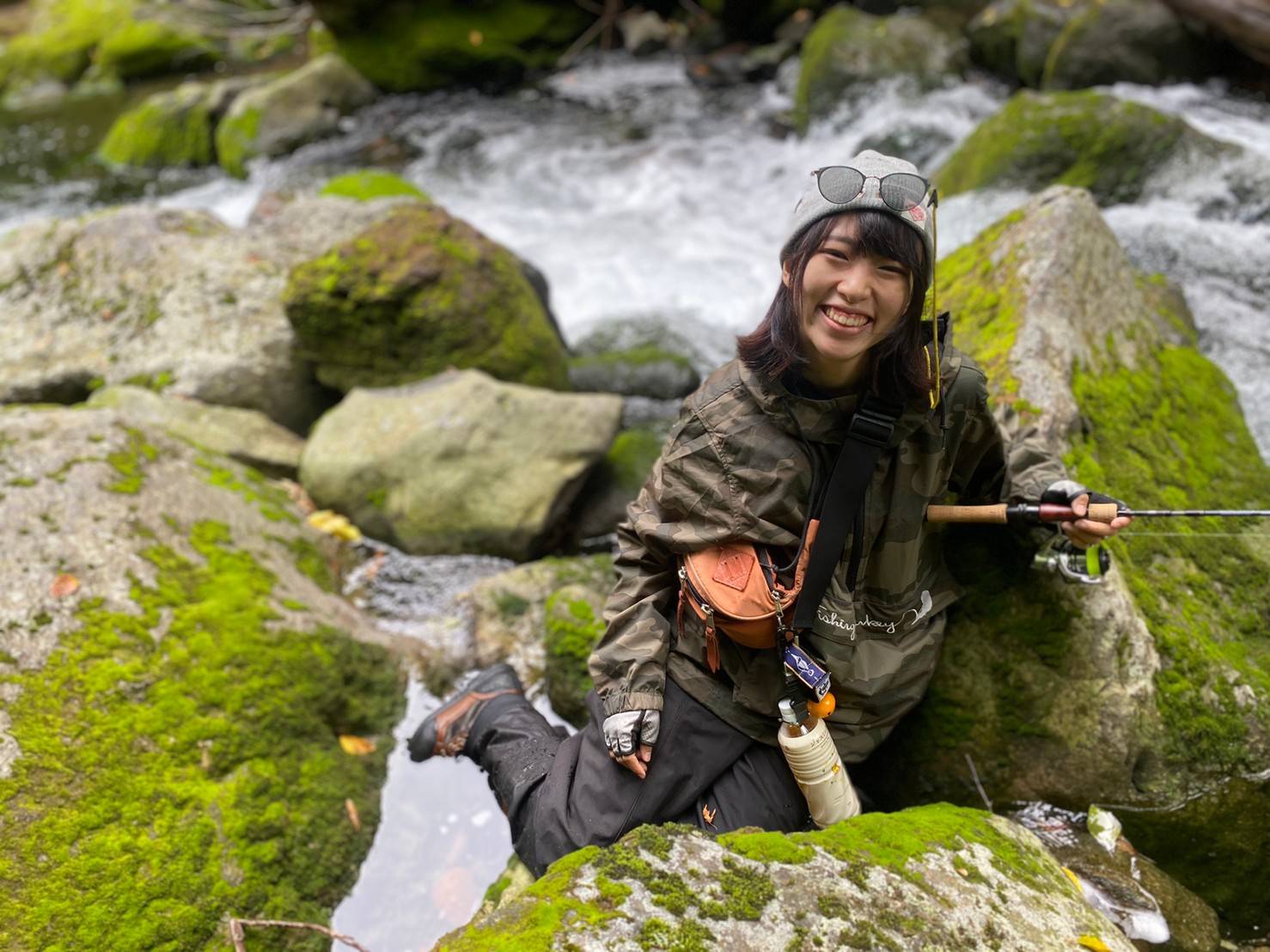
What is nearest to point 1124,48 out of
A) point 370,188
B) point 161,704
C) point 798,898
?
point 370,188

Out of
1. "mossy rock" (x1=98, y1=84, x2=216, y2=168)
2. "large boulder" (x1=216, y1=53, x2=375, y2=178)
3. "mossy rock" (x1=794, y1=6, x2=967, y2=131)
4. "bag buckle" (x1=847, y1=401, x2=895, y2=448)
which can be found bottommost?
"mossy rock" (x1=98, y1=84, x2=216, y2=168)

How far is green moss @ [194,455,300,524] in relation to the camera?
4.62 meters

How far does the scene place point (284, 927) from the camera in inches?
123

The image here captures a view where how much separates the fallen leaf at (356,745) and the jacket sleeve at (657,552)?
1.46 meters

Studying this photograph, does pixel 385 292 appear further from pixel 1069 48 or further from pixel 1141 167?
pixel 1069 48

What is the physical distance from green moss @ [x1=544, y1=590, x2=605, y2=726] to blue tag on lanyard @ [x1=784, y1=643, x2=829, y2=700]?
1.37m

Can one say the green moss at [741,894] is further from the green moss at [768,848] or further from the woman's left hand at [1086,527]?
the woman's left hand at [1086,527]

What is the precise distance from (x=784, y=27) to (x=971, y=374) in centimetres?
1460

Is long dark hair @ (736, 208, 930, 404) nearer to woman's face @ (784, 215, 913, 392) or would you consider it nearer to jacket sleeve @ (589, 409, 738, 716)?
woman's face @ (784, 215, 913, 392)

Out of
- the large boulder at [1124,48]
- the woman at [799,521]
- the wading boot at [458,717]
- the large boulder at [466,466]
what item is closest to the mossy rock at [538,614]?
the wading boot at [458,717]

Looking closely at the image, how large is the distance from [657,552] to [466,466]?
263cm

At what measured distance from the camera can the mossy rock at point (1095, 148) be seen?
7391 millimetres

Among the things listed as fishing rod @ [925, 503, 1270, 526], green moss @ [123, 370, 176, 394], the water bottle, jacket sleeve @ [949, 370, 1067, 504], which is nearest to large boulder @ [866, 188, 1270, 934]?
jacket sleeve @ [949, 370, 1067, 504]

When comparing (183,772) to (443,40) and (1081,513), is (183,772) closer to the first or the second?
(1081,513)
